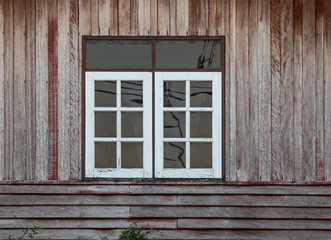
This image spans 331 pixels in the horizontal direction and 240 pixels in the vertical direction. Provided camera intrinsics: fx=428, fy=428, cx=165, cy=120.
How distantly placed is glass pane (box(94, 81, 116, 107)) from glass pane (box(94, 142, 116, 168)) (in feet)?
1.70

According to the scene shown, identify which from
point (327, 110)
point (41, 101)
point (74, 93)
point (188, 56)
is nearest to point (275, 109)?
point (327, 110)

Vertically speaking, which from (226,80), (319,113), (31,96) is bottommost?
(319,113)

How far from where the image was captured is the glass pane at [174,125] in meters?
5.55

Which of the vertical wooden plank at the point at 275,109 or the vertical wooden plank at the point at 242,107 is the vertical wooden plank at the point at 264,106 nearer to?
the vertical wooden plank at the point at 275,109

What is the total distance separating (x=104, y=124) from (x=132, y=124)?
0.36 m

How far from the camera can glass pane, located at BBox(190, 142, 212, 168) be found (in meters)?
5.54

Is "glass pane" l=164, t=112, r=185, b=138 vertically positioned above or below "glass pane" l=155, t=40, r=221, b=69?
below

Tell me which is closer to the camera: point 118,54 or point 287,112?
point 287,112

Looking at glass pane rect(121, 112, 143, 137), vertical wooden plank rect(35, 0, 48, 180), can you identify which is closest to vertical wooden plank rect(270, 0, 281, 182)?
glass pane rect(121, 112, 143, 137)

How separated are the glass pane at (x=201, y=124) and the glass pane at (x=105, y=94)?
3.49ft

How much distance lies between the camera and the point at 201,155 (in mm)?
5547

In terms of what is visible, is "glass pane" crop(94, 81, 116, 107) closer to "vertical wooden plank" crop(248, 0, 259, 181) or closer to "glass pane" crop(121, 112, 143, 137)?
"glass pane" crop(121, 112, 143, 137)

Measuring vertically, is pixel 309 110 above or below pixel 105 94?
below

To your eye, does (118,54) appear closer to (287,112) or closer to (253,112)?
(253,112)
